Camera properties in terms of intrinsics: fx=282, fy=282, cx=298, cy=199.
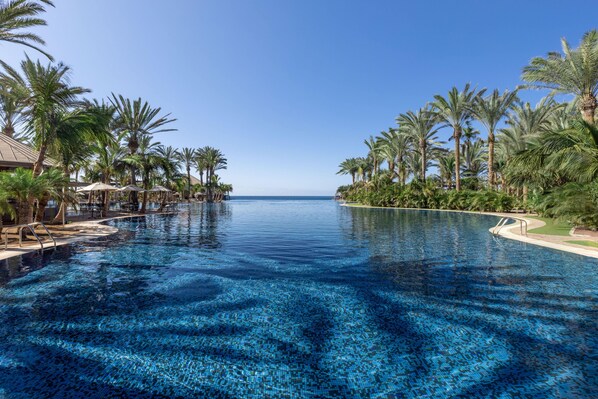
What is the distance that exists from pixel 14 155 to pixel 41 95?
5677mm

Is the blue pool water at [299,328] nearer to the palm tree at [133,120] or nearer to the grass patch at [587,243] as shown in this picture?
the grass patch at [587,243]

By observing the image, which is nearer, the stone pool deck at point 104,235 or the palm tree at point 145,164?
the stone pool deck at point 104,235

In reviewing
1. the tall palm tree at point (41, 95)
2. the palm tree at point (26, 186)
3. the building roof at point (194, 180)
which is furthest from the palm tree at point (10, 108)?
the building roof at point (194, 180)

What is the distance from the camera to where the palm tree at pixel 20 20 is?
376 inches

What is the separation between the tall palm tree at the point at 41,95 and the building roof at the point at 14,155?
10.5 feet

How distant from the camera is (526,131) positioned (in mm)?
28156

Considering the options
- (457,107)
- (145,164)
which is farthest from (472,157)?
(145,164)

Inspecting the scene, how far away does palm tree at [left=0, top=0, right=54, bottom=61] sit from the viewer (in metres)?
9.55

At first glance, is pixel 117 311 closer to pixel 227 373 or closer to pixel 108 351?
Answer: pixel 108 351

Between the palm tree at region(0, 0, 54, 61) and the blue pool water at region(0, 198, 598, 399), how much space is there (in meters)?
8.20

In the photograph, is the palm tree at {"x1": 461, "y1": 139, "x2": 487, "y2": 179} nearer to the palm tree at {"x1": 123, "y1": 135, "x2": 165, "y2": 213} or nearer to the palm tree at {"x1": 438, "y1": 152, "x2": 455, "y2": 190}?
the palm tree at {"x1": 438, "y1": 152, "x2": 455, "y2": 190}

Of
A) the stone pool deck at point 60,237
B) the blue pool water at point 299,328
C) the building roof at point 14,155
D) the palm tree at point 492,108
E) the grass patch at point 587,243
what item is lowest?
the blue pool water at point 299,328

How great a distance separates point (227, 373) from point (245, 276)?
3.99m

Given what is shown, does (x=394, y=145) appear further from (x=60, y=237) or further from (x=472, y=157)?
(x=60, y=237)
